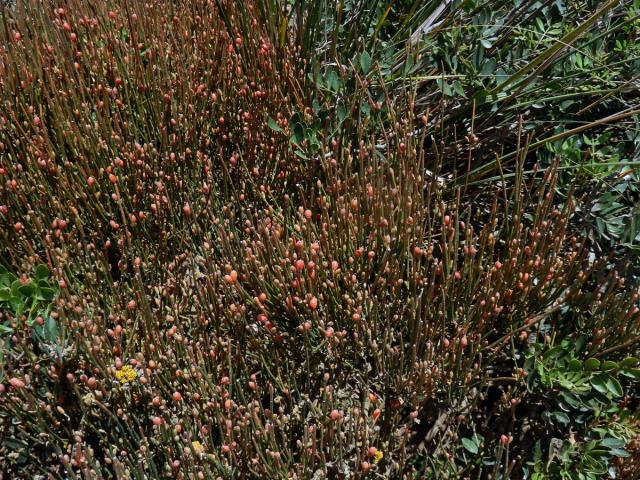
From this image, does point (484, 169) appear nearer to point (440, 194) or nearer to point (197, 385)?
point (440, 194)

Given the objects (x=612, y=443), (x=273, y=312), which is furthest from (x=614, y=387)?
(x=273, y=312)

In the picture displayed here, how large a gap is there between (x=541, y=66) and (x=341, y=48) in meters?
0.92

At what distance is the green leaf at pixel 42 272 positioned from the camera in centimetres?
200

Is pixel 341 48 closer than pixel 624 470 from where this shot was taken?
No

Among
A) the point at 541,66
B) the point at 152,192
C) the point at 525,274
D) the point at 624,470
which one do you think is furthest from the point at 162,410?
the point at 541,66

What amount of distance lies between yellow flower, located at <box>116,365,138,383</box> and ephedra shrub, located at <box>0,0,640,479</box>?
12 mm

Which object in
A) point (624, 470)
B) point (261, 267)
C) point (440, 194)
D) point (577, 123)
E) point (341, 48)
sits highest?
point (341, 48)

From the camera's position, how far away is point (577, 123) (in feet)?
8.36

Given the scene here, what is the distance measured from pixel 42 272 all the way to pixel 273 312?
2.40 feet

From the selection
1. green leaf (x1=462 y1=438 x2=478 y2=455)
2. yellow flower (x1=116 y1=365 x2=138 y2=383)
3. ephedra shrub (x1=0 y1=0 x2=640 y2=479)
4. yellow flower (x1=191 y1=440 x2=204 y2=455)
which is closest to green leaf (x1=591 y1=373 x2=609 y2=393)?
ephedra shrub (x1=0 y1=0 x2=640 y2=479)

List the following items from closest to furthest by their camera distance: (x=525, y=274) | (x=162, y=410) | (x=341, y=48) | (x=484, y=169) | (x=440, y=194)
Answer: (x=162, y=410), (x=525, y=274), (x=440, y=194), (x=484, y=169), (x=341, y=48)

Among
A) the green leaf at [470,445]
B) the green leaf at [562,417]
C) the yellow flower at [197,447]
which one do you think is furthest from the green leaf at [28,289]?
the green leaf at [562,417]

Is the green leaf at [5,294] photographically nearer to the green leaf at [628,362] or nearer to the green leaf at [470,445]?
the green leaf at [470,445]

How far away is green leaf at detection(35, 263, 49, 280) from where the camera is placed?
1995mm
